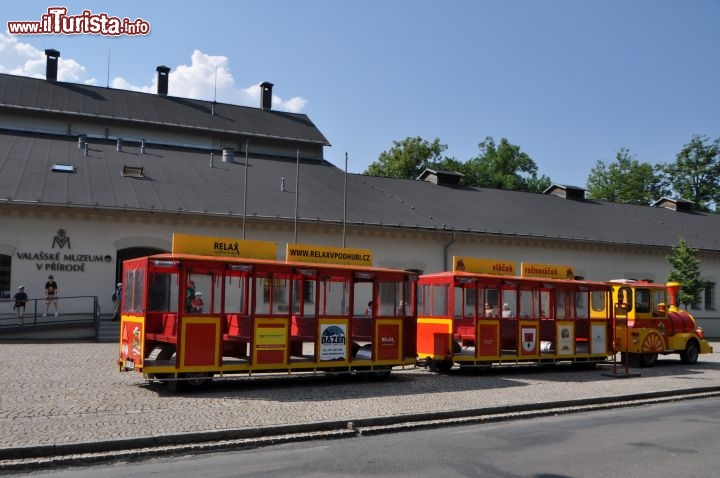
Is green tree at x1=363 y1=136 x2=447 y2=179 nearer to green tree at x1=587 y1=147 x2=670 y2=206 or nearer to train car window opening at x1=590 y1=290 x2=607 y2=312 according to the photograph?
green tree at x1=587 y1=147 x2=670 y2=206

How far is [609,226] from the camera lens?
1481 inches

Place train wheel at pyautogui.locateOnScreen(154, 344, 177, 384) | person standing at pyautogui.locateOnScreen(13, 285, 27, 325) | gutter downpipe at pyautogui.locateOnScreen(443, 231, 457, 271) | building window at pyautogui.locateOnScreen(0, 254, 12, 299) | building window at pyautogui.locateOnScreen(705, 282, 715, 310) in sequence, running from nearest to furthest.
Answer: train wheel at pyautogui.locateOnScreen(154, 344, 177, 384) < person standing at pyautogui.locateOnScreen(13, 285, 27, 325) < building window at pyautogui.locateOnScreen(0, 254, 12, 299) < gutter downpipe at pyautogui.locateOnScreen(443, 231, 457, 271) < building window at pyautogui.locateOnScreen(705, 282, 715, 310)

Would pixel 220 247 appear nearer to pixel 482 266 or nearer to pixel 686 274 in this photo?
pixel 482 266

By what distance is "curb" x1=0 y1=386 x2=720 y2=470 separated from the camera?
8258 millimetres

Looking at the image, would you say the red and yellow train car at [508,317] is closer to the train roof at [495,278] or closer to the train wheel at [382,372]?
the train roof at [495,278]

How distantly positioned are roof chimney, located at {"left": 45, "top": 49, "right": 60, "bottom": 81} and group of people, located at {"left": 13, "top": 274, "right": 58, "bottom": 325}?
2863 cm

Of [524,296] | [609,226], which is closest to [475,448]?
[524,296]

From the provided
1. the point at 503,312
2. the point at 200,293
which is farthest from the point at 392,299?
the point at 200,293

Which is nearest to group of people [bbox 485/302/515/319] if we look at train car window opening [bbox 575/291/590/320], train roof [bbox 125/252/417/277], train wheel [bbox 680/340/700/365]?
train car window opening [bbox 575/291/590/320]

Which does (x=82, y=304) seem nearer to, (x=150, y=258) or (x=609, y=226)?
(x=150, y=258)

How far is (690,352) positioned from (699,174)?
50.2 m

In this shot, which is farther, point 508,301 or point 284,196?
point 284,196

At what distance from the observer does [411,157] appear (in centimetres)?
6297

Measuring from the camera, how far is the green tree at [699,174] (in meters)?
66.3
